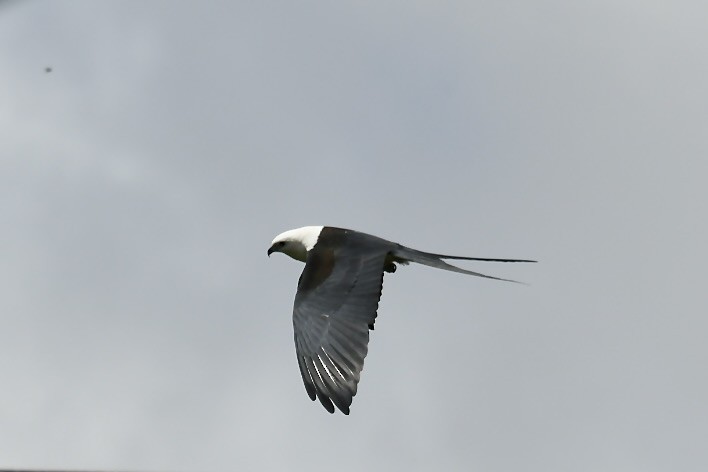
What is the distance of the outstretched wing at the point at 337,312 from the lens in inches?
430

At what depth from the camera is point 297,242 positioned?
13.5 m

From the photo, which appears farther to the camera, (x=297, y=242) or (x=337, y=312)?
(x=297, y=242)

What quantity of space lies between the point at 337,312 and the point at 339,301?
16cm

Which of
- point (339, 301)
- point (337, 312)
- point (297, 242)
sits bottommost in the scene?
point (337, 312)

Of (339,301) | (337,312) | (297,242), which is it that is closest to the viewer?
(337,312)

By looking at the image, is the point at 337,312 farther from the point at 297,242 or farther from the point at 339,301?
the point at 297,242

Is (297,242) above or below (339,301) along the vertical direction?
above

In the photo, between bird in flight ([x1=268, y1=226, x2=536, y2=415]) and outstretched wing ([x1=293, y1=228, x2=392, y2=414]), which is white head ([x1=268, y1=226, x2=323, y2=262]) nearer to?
bird in flight ([x1=268, y1=226, x2=536, y2=415])

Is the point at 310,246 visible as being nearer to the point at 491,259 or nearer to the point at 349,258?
the point at 349,258

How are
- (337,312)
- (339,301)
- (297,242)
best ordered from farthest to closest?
(297,242) → (339,301) → (337,312)

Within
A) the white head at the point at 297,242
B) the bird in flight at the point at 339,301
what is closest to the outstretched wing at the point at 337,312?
the bird in flight at the point at 339,301

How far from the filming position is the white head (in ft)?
43.6

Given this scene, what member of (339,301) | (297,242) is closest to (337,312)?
(339,301)

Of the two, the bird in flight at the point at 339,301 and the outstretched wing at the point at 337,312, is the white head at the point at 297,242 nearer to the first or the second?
the bird in flight at the point at 339,301
